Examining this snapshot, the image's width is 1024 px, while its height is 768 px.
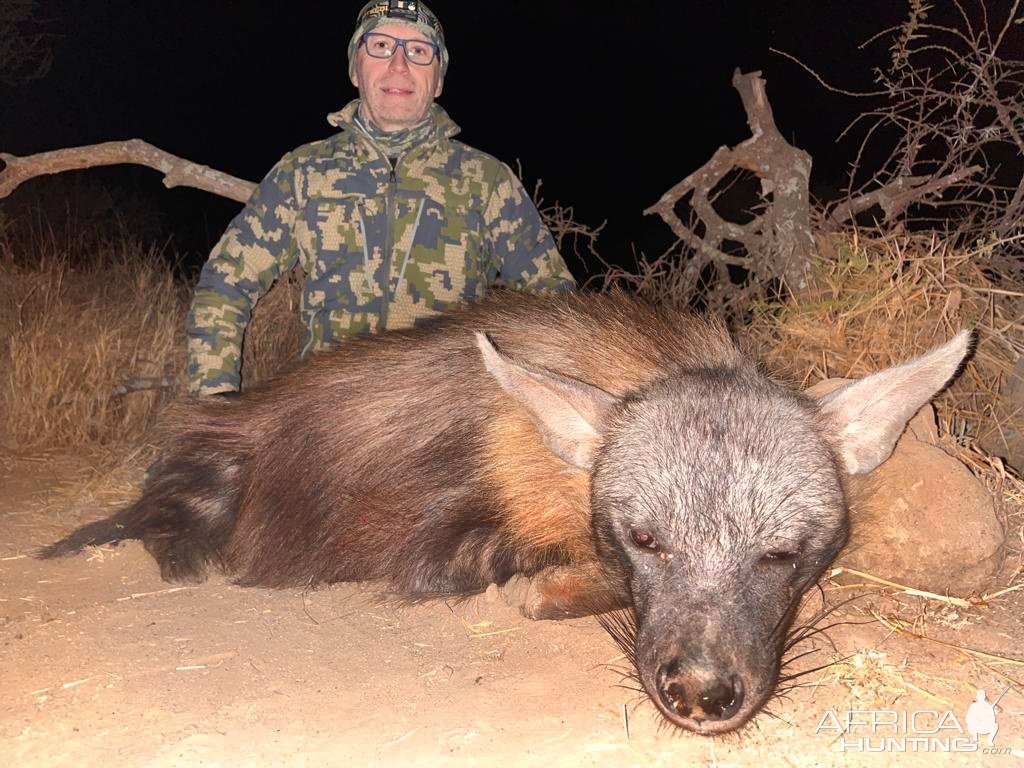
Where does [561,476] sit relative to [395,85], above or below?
below

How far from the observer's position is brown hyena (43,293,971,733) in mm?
2416

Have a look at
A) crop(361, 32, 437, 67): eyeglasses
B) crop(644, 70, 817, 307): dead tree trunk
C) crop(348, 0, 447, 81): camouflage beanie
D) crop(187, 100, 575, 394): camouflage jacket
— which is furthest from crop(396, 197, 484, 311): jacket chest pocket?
crop(644, 70, 817, 307): dead tree trunk

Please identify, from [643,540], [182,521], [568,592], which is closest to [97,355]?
[182,521]

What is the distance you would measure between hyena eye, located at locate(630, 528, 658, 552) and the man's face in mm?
2827

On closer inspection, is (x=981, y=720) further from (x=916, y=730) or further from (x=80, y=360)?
(x=80, y=360)

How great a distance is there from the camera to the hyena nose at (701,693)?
2.17 meters

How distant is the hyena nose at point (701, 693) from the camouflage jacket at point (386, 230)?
8.76 ft

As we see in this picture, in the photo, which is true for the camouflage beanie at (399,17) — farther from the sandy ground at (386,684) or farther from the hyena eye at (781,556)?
the hyena eye at (781,556)

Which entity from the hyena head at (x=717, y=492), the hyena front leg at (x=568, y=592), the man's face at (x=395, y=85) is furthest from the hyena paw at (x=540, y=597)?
the man's face at (x=395, y=85)

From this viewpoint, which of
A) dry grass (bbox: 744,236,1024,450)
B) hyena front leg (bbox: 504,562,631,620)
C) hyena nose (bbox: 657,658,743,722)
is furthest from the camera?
dry grass (bbox: 744,236,1024,450)

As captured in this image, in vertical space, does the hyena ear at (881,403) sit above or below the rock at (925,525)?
above

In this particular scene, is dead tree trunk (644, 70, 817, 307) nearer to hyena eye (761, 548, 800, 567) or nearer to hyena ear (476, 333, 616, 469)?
hyena ear (476, 333, 616, 469)

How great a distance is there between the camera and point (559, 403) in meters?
2.81

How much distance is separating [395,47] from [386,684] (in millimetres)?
3195
